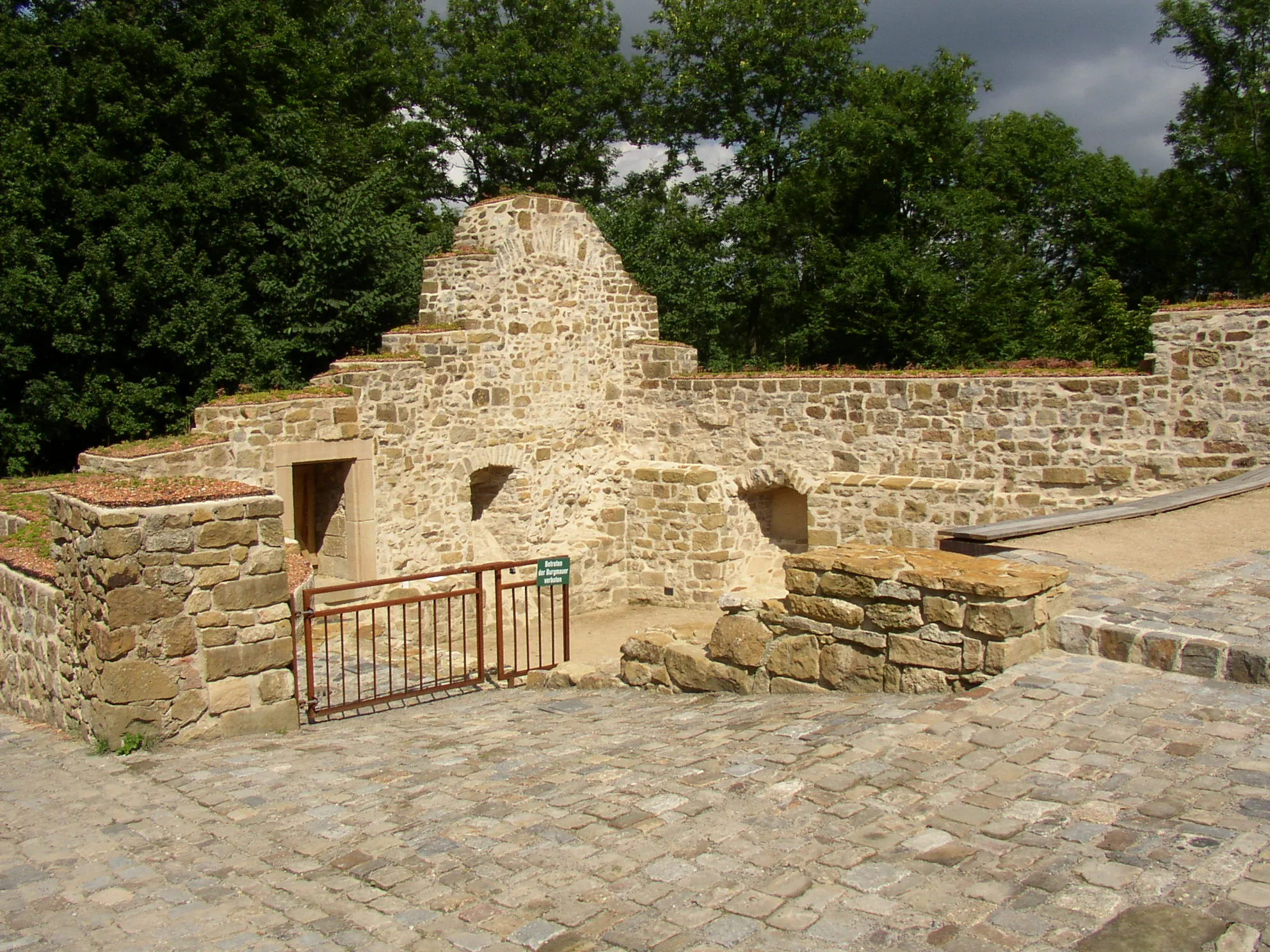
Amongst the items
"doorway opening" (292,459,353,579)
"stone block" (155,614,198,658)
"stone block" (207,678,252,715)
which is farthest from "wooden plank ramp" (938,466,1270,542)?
"doorway opening" (292,459,353,579)

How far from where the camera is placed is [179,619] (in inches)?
263

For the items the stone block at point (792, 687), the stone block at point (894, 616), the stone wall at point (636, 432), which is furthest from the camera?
the stone wall at point (636, 432)

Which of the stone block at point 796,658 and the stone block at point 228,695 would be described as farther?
the stone block at point 228,695

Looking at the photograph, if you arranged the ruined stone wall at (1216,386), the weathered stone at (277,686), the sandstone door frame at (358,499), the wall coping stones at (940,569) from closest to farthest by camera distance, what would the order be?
the wall coping stones at (940,569) < the weathered stone at (277,686) < the ruined stone wall at (1216,386) < the sandstone door frame at (358,499)

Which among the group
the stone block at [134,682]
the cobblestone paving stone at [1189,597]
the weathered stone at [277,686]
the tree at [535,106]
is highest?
the tree at [535,106]

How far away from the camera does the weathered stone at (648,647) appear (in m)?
7.70

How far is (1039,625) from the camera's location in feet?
18.5

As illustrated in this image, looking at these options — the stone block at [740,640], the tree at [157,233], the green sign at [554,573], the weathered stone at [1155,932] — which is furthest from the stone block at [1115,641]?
the tree at [157,233]

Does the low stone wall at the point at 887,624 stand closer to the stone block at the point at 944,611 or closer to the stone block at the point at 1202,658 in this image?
the stone block at the point at 944,611

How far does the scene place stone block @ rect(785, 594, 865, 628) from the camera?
19.9 ft

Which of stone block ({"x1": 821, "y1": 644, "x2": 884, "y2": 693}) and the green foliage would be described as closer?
stone block ({"x1": 821, "y1": 644, "x2": 884, "y2": 693})

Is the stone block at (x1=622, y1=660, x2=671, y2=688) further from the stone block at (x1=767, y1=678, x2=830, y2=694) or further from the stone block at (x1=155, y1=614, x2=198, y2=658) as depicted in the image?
the stone block at (x1=155, y1=614, x2=198, y2=658)

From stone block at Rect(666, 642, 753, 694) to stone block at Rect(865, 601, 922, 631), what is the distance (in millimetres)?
1134

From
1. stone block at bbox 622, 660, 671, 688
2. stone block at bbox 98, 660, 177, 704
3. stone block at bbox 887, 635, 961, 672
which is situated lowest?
stone block at bbox 622, 660, 671, 688
